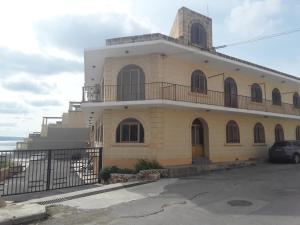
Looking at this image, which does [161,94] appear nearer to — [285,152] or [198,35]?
[198,35]

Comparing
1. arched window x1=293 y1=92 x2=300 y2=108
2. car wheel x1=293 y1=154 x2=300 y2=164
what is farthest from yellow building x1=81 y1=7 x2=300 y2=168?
arched window x1=293 y1=92 x2=300 y2=108

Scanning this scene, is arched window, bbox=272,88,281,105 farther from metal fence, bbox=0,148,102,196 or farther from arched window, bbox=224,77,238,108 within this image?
metal fence, bbox=0,148,102,196

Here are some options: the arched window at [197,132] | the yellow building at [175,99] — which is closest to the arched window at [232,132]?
the yellow building at [175,99]

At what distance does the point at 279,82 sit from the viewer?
2400cm

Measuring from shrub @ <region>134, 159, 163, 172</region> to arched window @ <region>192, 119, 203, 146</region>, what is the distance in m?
3.74

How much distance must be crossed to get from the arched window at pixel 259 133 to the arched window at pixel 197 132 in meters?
5.29

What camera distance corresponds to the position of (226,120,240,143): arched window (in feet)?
62.9

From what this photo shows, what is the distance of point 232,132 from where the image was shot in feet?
64.0

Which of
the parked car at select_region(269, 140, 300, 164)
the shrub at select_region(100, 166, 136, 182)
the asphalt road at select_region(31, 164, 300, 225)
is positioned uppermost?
the parked car at select_region(269, 140, 300, 164)

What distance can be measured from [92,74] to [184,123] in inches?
324

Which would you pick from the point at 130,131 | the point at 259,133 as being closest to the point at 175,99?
the point at 130,131

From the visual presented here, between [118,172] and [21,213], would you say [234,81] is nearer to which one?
[118,172]

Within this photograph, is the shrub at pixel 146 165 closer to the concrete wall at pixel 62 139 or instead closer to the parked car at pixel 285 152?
the parked car at pixel 285 152

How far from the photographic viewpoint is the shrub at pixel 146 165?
14.5 meters
